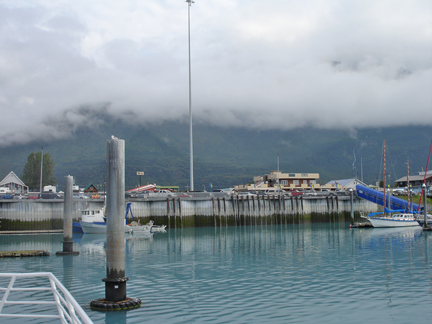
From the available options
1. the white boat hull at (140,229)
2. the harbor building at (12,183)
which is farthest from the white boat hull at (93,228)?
the harbor building at (12,183)

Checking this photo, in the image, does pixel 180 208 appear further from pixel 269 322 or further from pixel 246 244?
pixel 269 322

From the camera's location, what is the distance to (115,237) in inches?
802

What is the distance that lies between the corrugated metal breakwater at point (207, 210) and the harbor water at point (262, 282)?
3664 centimetres

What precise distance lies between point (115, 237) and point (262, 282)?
39.1 ft

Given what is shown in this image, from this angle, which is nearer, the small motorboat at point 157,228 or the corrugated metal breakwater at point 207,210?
the small motorboat at point 157,228

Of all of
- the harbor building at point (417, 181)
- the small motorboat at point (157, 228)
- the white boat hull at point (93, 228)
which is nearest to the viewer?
the small motorboat at point (157, 228)

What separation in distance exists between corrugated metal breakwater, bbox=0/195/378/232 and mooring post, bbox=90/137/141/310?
65.5m

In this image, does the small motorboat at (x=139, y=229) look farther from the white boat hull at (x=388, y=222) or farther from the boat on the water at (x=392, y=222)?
the white boat hull at (x=388, y=222)

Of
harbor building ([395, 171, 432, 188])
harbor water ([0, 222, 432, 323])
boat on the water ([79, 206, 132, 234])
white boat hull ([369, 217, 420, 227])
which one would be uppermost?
harbor building ([395, 171, 432, 188])

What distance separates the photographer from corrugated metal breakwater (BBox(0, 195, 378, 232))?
80.8 m

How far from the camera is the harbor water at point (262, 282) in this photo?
799 inches

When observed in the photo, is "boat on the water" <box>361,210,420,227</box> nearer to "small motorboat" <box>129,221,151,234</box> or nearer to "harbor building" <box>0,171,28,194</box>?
"small motorboat" <box>129,221,151,234</box>

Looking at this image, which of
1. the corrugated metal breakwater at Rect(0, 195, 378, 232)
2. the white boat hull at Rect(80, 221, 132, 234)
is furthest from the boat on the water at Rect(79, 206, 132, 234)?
the corrugated metal breakwater at Rect(0, 195, 378, 232)

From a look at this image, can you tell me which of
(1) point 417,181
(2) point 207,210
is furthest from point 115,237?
(1) point 417,181
